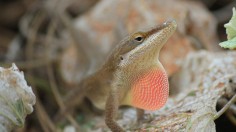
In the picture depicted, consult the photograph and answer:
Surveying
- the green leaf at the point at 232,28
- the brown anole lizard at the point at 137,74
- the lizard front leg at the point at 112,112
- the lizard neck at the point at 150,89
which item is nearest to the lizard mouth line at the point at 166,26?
the brown anole lizard at the point at 137,74

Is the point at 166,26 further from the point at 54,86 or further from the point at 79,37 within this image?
the point at 79,37

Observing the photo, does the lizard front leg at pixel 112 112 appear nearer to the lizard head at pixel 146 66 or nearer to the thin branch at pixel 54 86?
the lizard head at pixel 146 66

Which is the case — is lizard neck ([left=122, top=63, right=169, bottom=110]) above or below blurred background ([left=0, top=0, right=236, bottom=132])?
below

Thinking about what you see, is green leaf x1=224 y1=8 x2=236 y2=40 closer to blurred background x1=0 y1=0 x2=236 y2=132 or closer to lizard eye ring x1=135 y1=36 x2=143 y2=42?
lizard eye ring x1=135 y1=36 x2=143 y2=42

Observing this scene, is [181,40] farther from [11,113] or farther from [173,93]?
[11,113]

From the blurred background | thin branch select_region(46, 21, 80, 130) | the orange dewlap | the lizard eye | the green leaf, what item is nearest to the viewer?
the green leaf

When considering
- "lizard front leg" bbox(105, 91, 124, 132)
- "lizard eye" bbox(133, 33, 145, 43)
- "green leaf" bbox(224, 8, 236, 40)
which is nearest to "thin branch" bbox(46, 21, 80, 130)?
"lizard front leg" bbox(105, 91, 124, 132)

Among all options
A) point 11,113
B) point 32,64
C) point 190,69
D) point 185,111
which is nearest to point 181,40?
point 190,69
